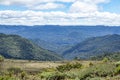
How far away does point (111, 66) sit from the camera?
26.5 meters

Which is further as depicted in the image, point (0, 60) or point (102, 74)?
point (0, 60)

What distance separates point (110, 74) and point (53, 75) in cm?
437

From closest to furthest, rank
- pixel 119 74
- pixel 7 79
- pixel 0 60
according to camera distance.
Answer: pixel 7 79 → pixel 119 74 → pixel 0 60

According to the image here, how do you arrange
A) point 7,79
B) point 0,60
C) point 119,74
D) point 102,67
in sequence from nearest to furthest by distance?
point 7,79
point 119,74
point 102,67
point 0,60

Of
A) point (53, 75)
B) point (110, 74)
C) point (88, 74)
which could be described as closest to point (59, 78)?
point (53, 75)

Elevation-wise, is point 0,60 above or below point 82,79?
below

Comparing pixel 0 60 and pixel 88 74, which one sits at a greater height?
pixel 88 74

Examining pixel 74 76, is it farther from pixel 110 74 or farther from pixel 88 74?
pixel 110 74

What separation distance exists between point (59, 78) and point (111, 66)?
5.02 metres

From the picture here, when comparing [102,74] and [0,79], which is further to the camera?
[102,74]

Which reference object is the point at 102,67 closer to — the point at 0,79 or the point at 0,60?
the point at 0,79

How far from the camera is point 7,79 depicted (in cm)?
2127

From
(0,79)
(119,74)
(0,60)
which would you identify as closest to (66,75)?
(119,74)

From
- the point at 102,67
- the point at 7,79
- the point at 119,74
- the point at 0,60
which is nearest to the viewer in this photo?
the point at 7,79
